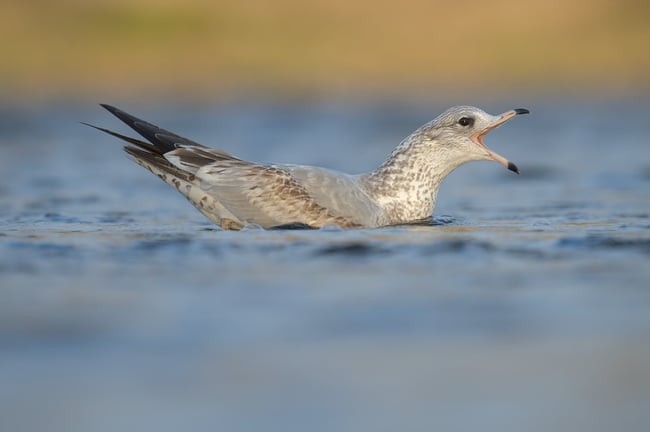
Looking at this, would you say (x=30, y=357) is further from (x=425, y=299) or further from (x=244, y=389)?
(x=425, y=299)

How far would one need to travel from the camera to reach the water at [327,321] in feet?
13.4

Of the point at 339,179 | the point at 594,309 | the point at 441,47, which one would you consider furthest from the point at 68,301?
the point at 441,47

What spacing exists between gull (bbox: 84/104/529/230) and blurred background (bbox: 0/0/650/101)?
1363cm

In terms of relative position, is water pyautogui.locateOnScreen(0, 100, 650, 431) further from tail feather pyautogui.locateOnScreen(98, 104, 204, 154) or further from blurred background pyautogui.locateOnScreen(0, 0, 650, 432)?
tail feather pyautogui.locateOnScreen(98, 104, 204, 154)

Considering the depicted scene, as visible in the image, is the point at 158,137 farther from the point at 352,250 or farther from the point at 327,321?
the point at 327,321

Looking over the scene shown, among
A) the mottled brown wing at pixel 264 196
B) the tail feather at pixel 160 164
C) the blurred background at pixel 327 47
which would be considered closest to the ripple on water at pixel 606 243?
the mottled brown wing at pixel 264 196

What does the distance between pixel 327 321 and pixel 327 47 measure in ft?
65.7

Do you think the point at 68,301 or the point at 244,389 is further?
the point at 68,301

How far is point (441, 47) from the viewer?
25297 millimetres

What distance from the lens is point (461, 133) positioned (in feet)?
28.3

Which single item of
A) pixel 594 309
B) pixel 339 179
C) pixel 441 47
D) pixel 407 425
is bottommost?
pixel 407 425

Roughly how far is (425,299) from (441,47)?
2016 centimetres

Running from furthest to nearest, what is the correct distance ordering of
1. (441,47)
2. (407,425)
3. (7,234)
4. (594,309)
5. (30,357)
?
(441,47)
(7,234)
(594,309)
(30,357)
(407,425)

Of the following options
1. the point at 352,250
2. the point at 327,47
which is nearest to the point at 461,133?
the point at 352,250
